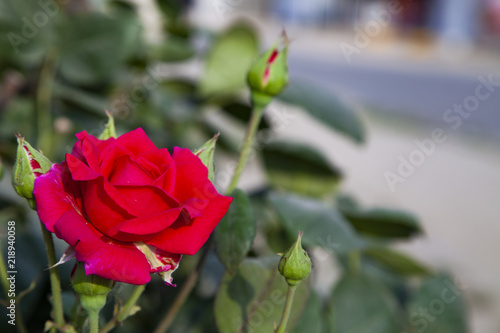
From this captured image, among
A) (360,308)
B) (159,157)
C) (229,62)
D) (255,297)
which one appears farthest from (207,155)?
(229,62)

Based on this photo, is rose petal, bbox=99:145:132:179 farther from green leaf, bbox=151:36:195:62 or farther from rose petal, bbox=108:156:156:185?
green leaf, bbox=151:36:195:62

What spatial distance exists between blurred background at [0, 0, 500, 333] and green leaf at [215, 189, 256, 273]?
119 millimetres

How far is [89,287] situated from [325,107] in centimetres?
37

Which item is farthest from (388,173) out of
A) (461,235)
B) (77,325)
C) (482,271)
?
(77,325)

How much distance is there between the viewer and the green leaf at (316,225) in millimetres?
411

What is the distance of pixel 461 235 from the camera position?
2.10 metres

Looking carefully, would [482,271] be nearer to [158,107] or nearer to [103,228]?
[158,107]

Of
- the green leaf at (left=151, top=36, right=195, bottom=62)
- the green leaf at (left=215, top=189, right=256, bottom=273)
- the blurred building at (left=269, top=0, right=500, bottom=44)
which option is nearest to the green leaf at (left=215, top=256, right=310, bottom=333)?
the green leaf at (left=215, top=189, right=256, bottom=273)

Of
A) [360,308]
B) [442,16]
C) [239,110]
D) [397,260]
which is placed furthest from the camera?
[442,16]

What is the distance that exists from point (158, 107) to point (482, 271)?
142 cm

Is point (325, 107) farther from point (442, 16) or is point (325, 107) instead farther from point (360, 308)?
point (442, 16)

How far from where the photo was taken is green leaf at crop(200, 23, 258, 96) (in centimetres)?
73

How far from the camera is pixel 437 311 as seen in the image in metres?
0.51

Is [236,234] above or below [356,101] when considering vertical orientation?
below
